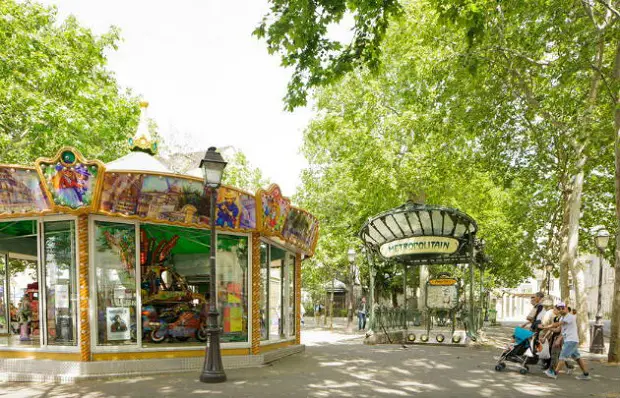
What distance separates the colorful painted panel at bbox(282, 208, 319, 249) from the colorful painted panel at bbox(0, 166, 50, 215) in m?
5.53

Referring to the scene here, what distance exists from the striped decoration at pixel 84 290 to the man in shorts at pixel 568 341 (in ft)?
29.5

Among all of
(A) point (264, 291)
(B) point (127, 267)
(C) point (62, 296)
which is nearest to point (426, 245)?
(A) point (264, 291)

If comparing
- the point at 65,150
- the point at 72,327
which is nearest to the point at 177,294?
the point at 72,327

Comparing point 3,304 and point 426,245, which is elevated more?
point 426,245

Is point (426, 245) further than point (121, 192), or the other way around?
point (426, 245)

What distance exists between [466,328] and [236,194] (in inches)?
401

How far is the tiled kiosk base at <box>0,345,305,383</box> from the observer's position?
9969 millimetres

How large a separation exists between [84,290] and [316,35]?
6489 millimetres

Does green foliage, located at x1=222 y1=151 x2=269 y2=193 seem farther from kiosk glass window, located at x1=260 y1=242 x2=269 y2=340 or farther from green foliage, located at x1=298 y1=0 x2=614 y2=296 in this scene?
kiosk glass window, located at x1=260 y1=242 x2=269 y2=340

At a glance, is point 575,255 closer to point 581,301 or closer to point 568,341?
point 581,301

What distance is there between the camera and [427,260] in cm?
1947

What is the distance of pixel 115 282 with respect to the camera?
10.8 metres

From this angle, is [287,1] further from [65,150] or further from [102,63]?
[102,63]

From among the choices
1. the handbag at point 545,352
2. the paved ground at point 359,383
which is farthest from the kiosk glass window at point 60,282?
the handbag at point 545,352
